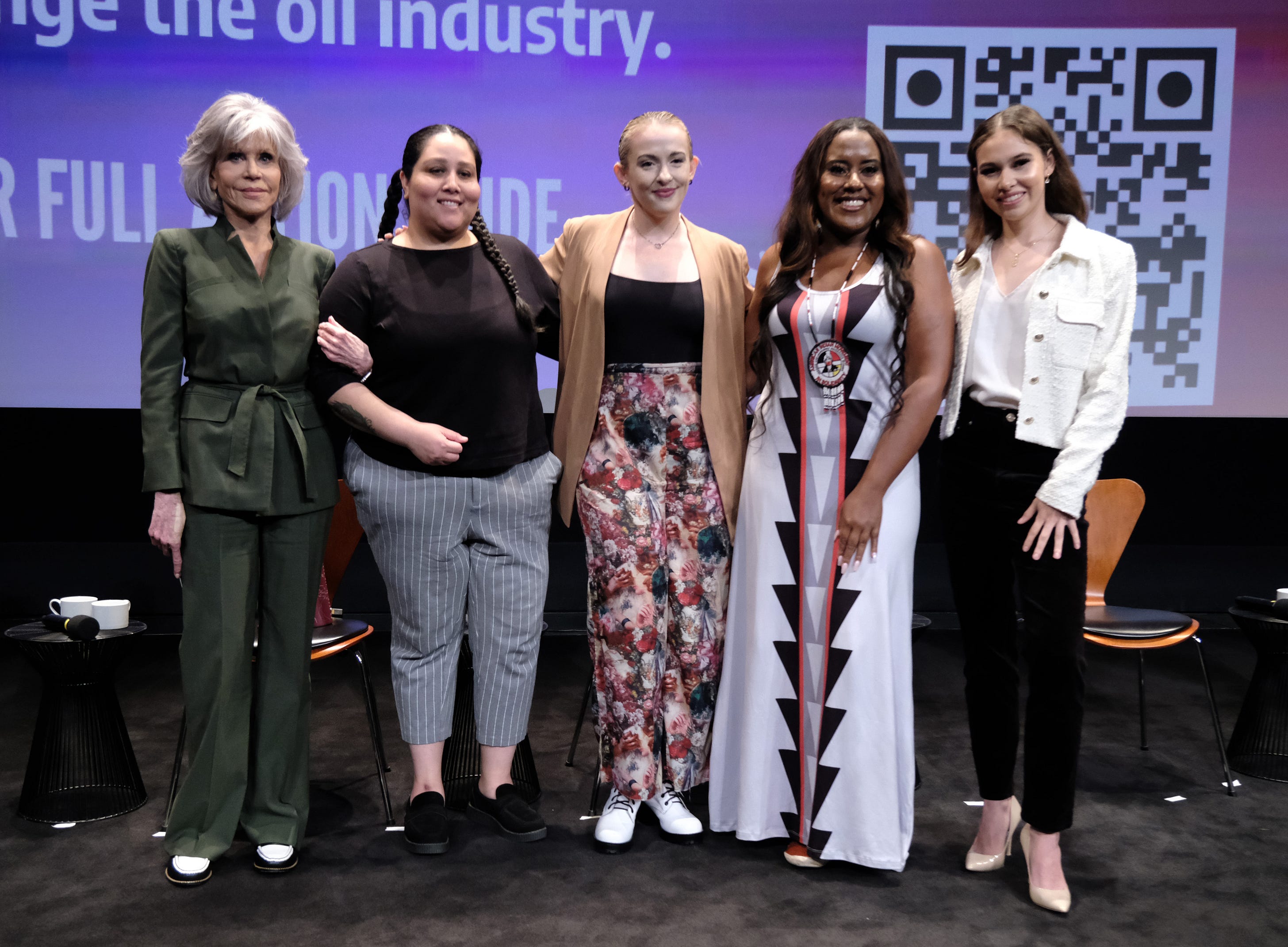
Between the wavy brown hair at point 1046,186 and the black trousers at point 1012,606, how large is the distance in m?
0.40

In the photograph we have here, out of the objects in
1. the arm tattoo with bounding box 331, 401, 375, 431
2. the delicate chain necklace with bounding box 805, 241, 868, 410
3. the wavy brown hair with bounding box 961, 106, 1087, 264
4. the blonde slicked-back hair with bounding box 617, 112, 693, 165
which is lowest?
the arm tattoo with bounding box 331, 401, 375, 431

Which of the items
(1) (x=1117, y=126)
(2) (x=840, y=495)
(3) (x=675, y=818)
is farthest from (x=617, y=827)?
(1) (x=1117, y=126)

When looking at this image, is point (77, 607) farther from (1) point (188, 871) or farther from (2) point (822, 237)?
(2) point (822, 237)

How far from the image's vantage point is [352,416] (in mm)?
2295

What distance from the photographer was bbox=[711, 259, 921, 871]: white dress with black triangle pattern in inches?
89.4

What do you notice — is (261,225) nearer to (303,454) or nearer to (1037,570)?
(303,454)

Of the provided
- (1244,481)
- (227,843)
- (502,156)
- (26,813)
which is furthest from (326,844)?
(1244,481)

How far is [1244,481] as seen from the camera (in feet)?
15.5

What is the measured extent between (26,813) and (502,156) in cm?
284

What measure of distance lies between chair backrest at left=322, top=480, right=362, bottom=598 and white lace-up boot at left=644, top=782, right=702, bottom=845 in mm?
1208

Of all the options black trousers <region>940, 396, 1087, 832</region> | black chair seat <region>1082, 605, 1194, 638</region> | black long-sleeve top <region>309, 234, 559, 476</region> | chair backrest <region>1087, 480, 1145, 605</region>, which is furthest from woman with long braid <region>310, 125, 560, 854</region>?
chair backrest <region>1087, 480, 1145, 605</region>

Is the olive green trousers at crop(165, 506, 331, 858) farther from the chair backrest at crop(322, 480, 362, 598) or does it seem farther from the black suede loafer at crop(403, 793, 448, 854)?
the chair backrest at crop(322, 480, 362, 598)

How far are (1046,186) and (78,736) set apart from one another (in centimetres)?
274

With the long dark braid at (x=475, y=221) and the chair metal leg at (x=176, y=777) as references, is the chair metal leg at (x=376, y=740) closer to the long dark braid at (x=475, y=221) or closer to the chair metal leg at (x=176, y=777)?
the chair metal leg at (x=176, y=777)
